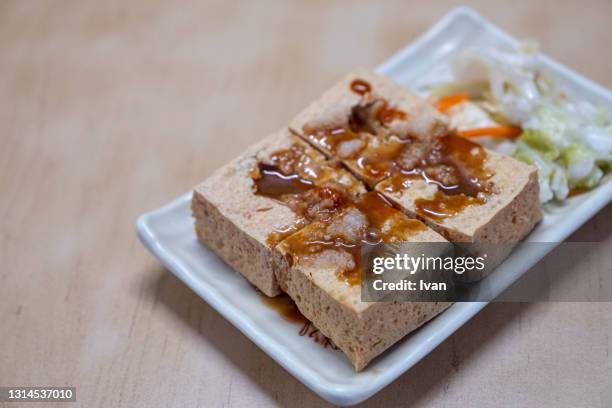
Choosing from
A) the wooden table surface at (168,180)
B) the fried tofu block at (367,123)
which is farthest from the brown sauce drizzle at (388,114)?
the wooden table surface at (168,180)

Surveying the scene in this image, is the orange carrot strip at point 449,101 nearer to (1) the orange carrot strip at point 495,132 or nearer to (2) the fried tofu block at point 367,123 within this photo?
(1) the orange carrot strip at point 495,132

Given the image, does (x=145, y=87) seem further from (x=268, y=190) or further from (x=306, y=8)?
(x=268, y=190)

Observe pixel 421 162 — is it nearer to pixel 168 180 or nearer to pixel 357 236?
pixel 357 236

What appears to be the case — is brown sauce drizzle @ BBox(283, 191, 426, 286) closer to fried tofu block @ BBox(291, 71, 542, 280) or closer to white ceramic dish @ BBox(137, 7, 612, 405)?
fried tofu block @ BBox(291, 71, 542, 280)

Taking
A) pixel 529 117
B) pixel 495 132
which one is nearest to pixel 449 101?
pixel 495 132

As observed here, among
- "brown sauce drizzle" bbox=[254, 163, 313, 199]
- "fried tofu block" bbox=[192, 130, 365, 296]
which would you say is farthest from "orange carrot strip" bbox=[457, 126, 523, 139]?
"brown sauce drizzle" bbox=[254, 163, 313, 199]

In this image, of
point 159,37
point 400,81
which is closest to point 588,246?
point 400,81
